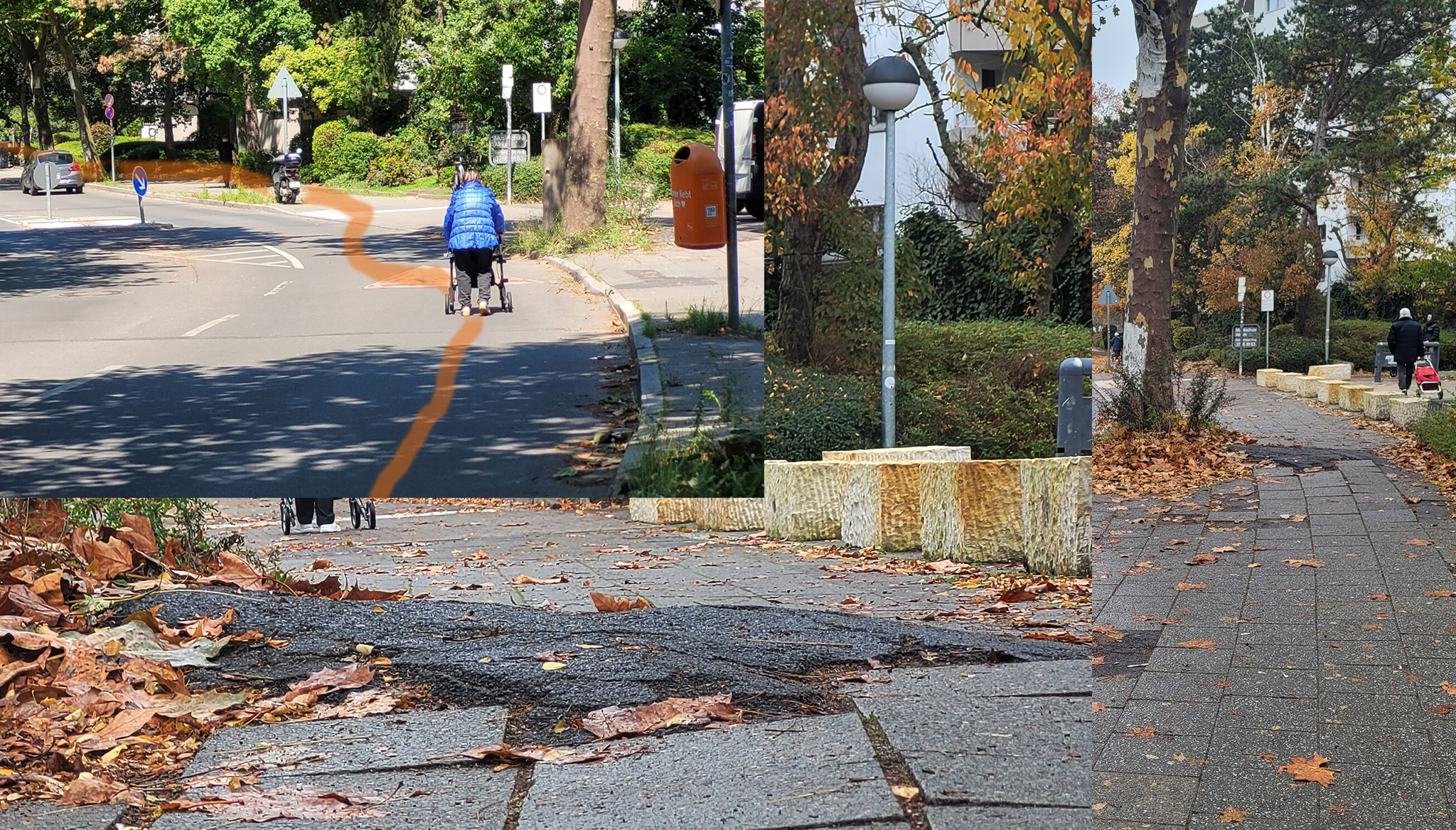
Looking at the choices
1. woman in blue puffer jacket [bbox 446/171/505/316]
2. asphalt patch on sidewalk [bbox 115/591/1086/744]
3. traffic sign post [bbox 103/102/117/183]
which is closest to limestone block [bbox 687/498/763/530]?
asphalt patch on sidewalk [bbox 115/591/1086/744]

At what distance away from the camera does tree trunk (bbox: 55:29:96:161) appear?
3307 millimetres

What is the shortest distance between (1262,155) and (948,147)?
1526 millimetres

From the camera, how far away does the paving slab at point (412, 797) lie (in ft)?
7.51

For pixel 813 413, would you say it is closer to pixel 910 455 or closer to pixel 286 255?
pixel 910 455

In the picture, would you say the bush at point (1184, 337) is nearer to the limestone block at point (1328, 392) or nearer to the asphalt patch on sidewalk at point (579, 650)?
the limestone block at point (1328, 392)

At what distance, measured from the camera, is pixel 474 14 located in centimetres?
320

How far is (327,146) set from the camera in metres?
3.30

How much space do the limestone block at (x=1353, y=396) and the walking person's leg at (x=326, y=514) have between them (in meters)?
2.90

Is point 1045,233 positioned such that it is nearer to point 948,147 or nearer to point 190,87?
point 948,147

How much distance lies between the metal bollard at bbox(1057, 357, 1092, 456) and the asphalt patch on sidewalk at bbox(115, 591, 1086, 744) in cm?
48

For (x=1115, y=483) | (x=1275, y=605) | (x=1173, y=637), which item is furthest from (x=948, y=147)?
(x=1115, y=483)

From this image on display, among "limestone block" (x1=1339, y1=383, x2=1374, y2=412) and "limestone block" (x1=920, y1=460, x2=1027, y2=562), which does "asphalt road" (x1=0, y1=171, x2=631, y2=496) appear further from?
"limestone block" (x1=1339, y1=383, x2=1374, y2=412)

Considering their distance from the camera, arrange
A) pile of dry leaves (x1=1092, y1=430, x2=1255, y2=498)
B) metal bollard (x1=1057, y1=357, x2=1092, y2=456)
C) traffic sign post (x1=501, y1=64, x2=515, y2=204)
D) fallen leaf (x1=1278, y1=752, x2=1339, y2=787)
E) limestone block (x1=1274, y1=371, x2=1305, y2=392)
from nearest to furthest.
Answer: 1. fallen leaf (x1=1278, y1=752, x2=1339, y2=787)
2. metal bollard (x1=1057, y1=357, x2=1092, y2=456)
3. traffic sign post (x1=501, y1=64, x2=515, y2=204)
4. limestone block (x1=1274, y1=371, x2=1305, y2=392)
5. pile of dry leaves (x1=1092, y1=430, x2=1255, y2=498)

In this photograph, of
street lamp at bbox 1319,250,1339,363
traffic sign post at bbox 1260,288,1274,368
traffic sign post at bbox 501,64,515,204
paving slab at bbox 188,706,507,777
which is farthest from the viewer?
traffic sign post at bbox 1260,288,1274,368
